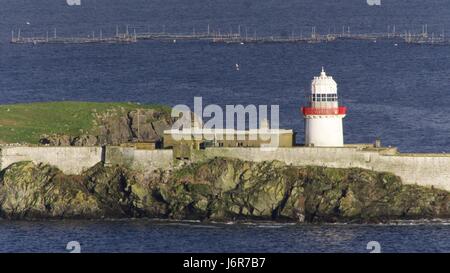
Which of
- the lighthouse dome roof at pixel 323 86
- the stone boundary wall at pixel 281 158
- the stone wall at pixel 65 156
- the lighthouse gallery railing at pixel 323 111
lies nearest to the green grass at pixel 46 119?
the stone wall at pixel 65 156

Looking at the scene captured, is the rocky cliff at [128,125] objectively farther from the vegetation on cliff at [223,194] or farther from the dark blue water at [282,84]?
the dark blue water at [282,84]

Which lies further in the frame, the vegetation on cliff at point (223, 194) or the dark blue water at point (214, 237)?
the vegetation on cliff at point (223, 194)

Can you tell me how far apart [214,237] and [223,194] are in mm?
6508

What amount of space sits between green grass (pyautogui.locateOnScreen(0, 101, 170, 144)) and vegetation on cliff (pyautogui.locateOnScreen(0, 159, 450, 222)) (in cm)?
819

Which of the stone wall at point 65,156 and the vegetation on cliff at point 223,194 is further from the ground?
the stone wall at point 65,156


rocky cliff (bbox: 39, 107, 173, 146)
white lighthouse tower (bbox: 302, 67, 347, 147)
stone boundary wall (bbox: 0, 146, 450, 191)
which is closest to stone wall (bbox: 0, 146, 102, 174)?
stone boundary wall (bbox: 0, 146, 450, 191)

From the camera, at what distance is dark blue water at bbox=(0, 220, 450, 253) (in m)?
100

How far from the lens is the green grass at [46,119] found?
A: 120625 mm

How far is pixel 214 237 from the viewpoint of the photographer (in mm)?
103000

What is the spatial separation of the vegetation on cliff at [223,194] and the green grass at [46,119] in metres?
8.19

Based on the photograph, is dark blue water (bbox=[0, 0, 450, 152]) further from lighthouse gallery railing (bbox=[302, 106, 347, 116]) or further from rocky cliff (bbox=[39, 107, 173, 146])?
lighthouse gallery railing (bbox=[302, 106, 347, 116])

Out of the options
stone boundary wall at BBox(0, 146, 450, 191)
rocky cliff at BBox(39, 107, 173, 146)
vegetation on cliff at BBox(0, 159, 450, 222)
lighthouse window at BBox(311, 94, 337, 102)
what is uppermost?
lighthouse window at BBox(311, 94, 337, 102)

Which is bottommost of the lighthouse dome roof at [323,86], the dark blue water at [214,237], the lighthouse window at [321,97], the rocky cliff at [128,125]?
the dark blue water at [214,237]

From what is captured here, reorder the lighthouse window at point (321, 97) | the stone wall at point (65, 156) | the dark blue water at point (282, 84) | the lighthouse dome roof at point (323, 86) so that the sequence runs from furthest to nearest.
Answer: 1. the dark blue water at point (282, 84)
2. the stone wall at point (65, 156)
3. the lighthouse window at point (321, 97)
4. the lighthouse dome roof at point (323, 86)
